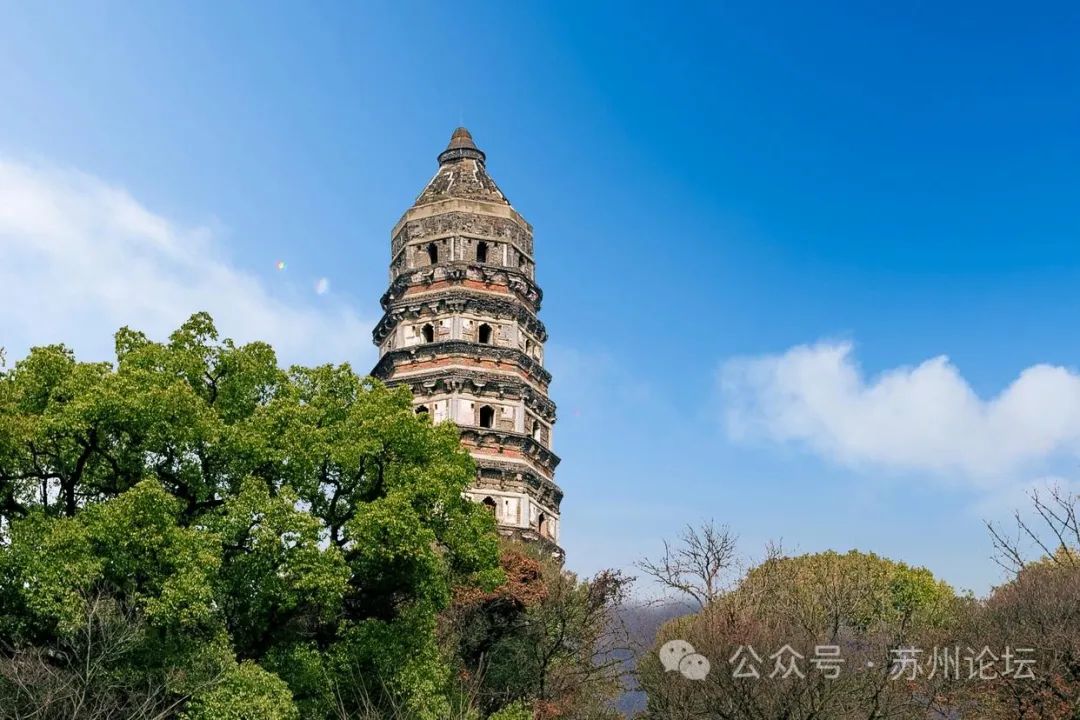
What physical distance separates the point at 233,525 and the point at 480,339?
21.0 meters

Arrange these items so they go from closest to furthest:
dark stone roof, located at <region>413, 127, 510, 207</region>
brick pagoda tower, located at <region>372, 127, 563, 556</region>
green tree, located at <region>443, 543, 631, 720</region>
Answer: green tree, located at <region>443, 543, 631, 720</region>, brick pagoda tower, located at <region>372, 127, 563, 556</region>, dark stone roof, located at <region>413, 127, 510, 207</region>

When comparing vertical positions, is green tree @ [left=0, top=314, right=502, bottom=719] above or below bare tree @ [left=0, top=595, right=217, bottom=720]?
above

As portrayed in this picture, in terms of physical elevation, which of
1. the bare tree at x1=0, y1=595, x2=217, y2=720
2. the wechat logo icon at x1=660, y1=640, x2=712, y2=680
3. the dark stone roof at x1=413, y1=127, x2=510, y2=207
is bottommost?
the bare tree at x1=0, y1=595, x2=217, y2=720

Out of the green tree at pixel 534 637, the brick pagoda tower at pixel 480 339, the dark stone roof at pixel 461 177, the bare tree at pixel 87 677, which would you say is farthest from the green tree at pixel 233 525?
the dark stone roof at pixel 461 177

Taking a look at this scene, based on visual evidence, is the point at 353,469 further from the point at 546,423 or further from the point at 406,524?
the point at 546,423

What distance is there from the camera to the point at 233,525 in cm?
1777

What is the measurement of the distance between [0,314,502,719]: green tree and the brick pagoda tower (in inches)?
582

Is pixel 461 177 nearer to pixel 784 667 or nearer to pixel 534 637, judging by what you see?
pixel 534 637

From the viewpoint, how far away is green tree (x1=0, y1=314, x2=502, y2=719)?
54.7ft

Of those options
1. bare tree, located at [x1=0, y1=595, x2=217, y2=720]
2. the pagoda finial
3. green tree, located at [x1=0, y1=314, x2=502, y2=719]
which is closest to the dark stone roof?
the pagoda finial

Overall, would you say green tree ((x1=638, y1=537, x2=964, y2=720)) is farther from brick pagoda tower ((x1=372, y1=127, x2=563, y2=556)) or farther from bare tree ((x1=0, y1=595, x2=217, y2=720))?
bare tree ((x1=0, y1=595, x2=217, y2=720))

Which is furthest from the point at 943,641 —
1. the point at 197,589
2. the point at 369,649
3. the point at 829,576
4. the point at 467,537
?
the point at 197,589

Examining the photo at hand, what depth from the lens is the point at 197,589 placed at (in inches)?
651

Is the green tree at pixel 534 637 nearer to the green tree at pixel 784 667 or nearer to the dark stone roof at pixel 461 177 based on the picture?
the green tree at pixel 784 667
